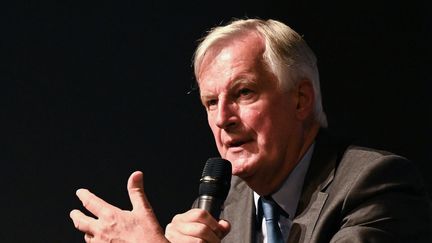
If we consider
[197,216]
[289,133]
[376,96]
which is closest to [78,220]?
[197,216]

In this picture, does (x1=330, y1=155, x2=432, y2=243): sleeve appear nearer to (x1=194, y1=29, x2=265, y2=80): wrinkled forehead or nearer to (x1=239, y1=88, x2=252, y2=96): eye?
(x1=239, y1=88, x2=252, y2=96): eye

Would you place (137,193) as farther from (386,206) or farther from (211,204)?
(386,206)

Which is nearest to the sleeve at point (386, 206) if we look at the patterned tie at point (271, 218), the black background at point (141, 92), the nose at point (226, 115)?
the patterned tie at point (271, 218)

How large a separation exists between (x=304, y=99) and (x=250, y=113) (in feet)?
0.73

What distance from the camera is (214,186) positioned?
1.51 metres

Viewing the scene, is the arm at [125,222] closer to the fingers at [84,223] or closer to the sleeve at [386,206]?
the fingers at [84,223]

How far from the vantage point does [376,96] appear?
2.65 metres

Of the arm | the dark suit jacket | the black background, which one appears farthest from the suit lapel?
the black background

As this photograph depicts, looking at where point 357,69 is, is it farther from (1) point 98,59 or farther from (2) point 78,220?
(2) point 78,220

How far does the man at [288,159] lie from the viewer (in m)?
1.62

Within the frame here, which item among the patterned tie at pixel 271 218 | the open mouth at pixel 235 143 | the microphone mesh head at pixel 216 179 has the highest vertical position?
the microphone mesh head at pixel 216 179

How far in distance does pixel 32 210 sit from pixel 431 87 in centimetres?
164

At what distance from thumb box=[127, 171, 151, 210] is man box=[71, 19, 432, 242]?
0.41 ft

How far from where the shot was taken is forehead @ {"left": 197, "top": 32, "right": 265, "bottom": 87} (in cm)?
189
